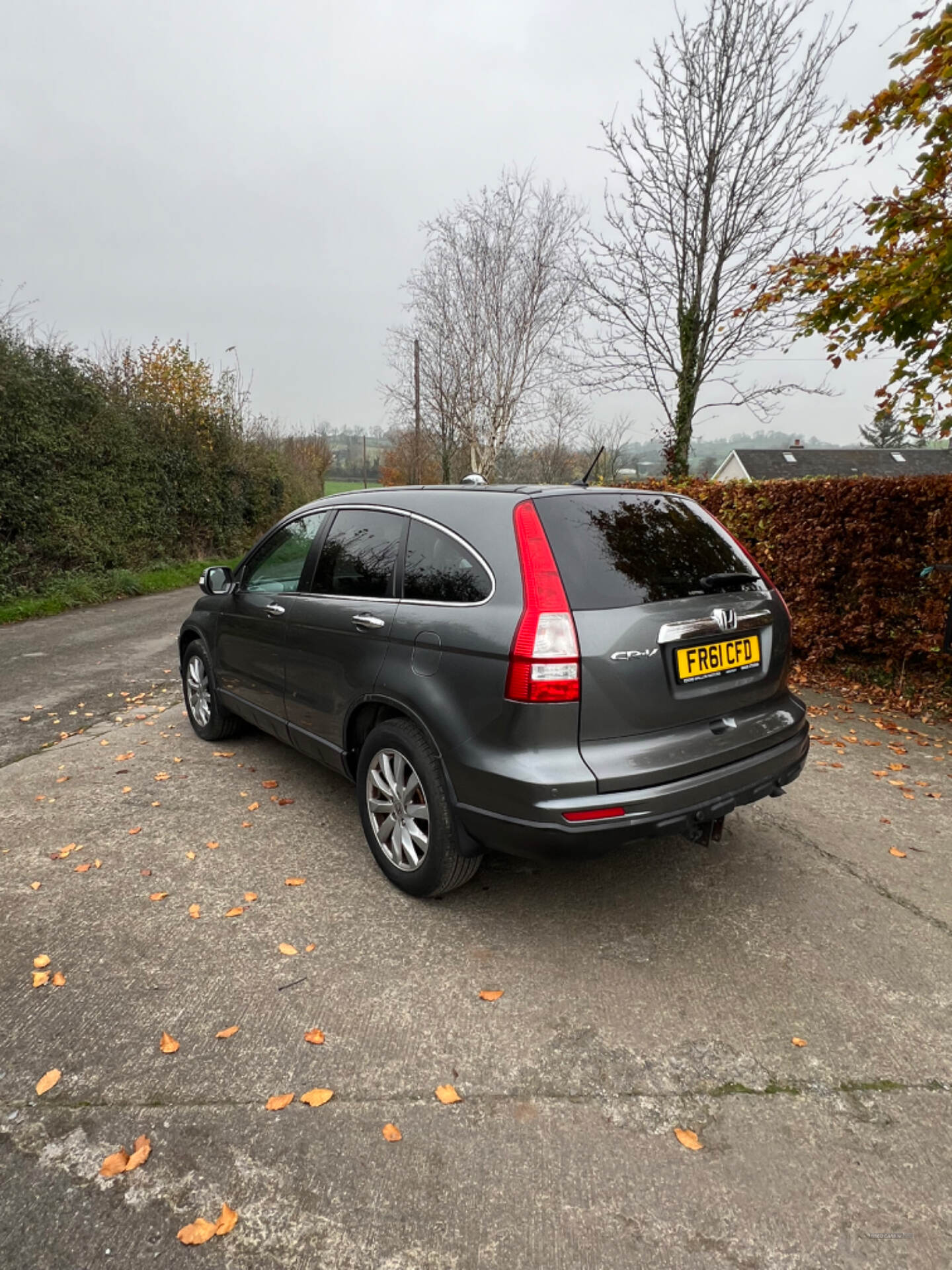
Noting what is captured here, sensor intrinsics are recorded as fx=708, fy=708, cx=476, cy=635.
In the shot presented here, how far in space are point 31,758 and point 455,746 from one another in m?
3.64

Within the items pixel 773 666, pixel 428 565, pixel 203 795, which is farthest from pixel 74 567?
pixel 773 666

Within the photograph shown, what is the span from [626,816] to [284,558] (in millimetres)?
2514

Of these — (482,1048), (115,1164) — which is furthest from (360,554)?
(115,1164)

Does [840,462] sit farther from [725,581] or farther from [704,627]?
[704,627]

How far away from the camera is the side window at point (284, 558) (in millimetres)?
3805

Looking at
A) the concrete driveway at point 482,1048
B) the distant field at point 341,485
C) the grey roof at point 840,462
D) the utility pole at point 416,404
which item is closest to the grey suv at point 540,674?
the concrete driveway at point 482,1048

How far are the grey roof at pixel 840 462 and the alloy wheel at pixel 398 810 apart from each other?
143ft

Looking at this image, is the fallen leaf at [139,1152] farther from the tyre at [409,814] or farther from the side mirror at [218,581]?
the side mirror at [218,581]

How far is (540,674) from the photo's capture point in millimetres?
2332

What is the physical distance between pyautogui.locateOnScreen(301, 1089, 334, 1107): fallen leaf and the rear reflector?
1034 millimetres

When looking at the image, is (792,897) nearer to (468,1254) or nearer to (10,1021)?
(468,1254)

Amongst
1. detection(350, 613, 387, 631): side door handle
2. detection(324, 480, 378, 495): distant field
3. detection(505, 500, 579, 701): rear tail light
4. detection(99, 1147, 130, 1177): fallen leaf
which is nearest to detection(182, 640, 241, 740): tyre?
detection(350, 613, 387, 631): side door handle

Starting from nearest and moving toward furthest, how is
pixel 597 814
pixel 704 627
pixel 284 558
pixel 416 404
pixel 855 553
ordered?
pixel 597 814 < pixel 704 627 < pixel 284 558 < pixel 855 553 < pixel 416 404

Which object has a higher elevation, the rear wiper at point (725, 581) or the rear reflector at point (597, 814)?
the rear wiper at point (725, 581)
